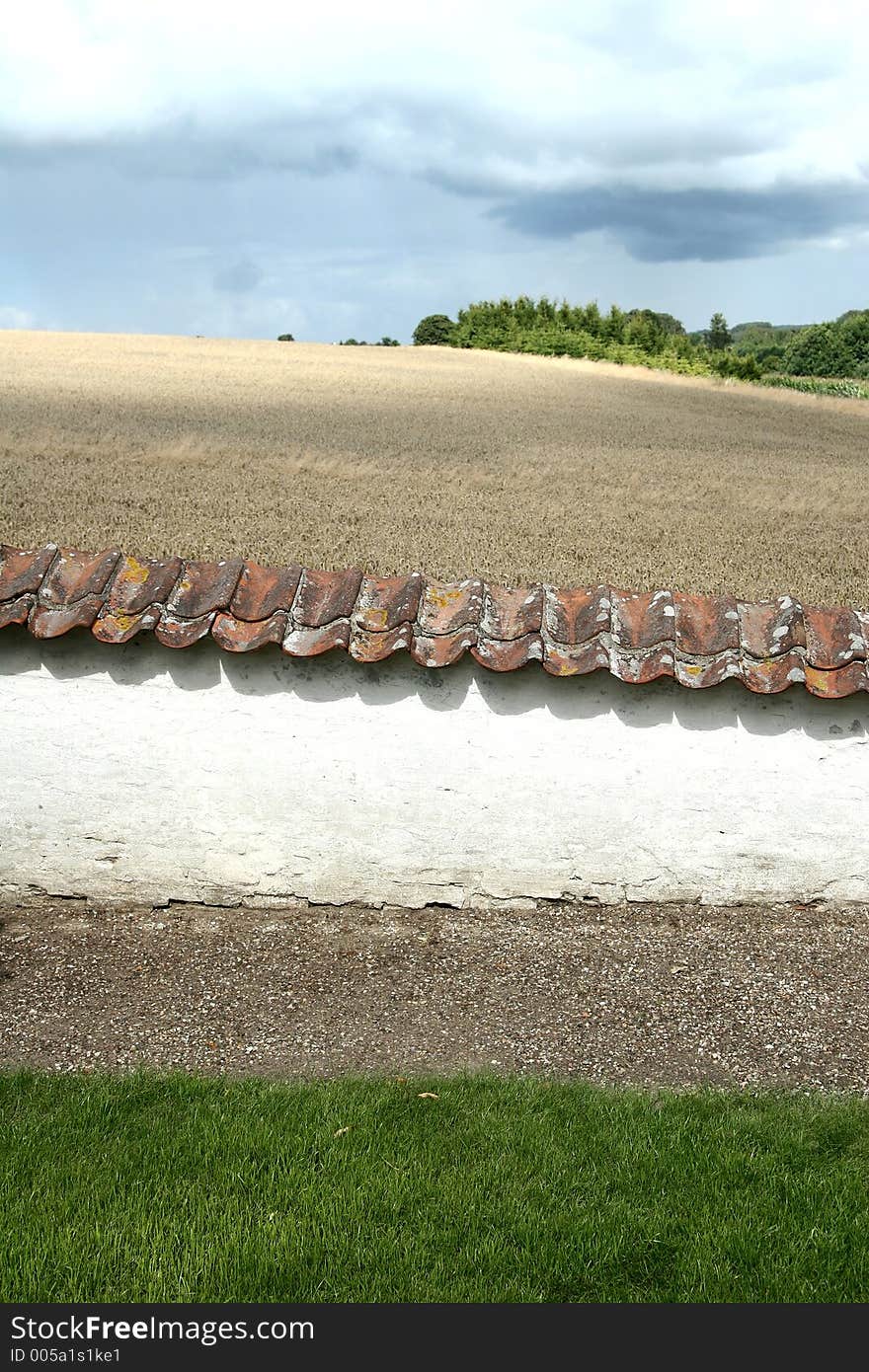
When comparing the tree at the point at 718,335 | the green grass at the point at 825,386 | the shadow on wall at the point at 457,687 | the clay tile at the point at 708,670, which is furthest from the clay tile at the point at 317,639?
the tree at the point at 718,335

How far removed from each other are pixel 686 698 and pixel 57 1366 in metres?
3.37

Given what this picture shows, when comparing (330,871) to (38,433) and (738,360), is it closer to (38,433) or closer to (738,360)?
(38,433)

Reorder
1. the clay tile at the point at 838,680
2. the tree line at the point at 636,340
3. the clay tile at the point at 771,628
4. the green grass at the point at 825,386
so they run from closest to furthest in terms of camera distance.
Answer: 1. the clay tile at the point at 838,680
2. the clay tile at the point at 771,628
3. the green grass at the point at 825,386
4. the tree line at the point at 636,340

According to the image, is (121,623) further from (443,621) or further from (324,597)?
(443,621)

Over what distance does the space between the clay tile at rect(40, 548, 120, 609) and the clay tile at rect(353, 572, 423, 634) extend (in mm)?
1135

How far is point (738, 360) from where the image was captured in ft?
183

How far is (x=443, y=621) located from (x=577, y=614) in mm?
602

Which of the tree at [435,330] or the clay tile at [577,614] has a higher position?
the tree at [435,330]

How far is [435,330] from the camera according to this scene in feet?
293

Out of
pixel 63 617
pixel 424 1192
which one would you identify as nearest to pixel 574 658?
pixel 63 617

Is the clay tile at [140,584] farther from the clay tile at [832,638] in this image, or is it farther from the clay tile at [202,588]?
the clay tile at [832,638]

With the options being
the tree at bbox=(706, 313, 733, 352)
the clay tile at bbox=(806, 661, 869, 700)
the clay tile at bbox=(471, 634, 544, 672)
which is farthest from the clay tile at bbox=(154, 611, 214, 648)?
the tree at bbox=(706, 313, 733, 352)

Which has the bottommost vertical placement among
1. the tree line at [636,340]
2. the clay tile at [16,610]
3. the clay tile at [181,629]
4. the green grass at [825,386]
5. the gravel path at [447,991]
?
the gravel path at [447,991]

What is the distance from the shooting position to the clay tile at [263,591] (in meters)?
4.77
